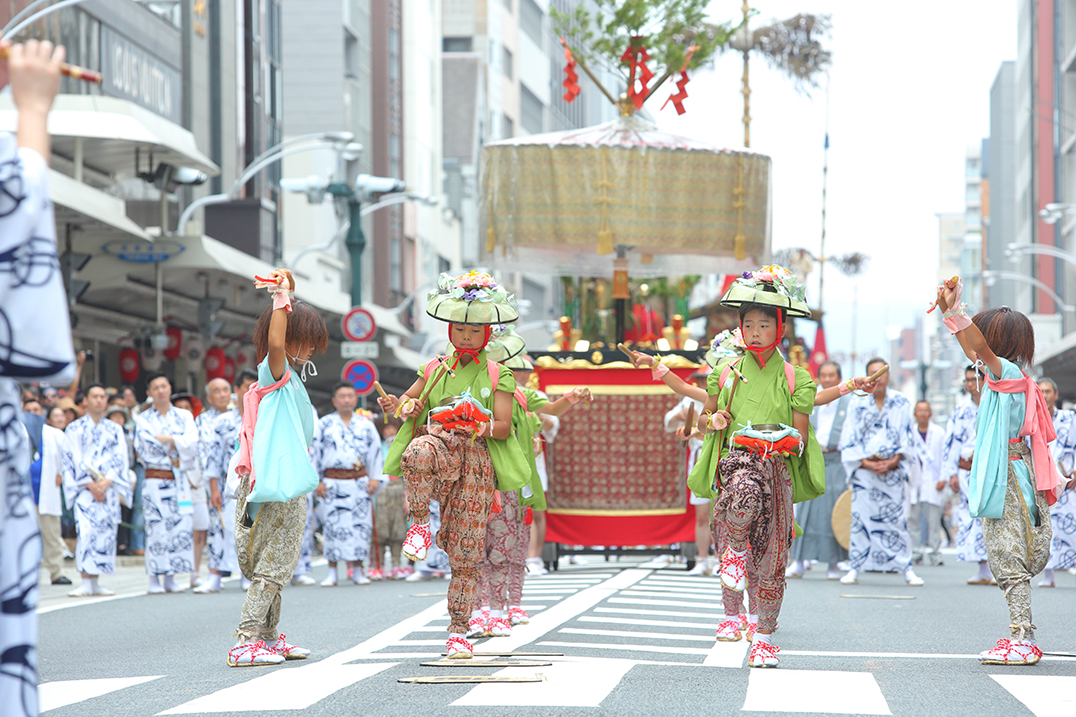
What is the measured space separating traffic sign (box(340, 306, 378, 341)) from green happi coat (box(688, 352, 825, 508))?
553 inches

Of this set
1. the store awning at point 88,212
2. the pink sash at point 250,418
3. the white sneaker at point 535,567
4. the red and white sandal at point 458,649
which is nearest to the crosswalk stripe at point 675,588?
the white sneaker at point 535,567

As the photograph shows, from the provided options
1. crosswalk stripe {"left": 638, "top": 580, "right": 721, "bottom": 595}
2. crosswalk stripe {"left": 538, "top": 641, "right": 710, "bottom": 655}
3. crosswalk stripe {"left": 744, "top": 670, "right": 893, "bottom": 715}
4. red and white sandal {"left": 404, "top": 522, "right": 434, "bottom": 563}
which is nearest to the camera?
crosswalk stripe {"left": 744, "top": 670, "right": 893, "bottom": 715}

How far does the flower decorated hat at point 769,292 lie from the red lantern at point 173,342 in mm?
19266

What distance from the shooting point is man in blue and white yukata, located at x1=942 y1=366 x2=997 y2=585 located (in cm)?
1363

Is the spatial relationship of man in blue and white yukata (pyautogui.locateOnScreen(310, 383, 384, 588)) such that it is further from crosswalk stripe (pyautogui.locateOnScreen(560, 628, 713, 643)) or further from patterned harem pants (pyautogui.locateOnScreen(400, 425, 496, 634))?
patterned harem pants (pyautogui.locateOnScreen(400, 425, 496, 634))

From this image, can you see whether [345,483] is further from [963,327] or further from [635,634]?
[963,327]

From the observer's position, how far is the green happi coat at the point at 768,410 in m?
7.94

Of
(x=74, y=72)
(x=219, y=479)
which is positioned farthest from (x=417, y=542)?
(x=219, y=479)

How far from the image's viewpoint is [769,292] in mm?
8078

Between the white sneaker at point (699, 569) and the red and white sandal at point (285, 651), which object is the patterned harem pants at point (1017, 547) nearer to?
the red and white sandal at point (285, 651)

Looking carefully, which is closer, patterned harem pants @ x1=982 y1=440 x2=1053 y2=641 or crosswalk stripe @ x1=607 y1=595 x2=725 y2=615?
patterned harem pants @ x1=982 y1=440 x2=1053 y2=641

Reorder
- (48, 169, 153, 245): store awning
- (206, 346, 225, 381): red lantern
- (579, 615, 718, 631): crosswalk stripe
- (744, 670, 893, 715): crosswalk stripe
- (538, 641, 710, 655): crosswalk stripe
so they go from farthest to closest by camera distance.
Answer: (206, 346, 225, 381): red lantern
(48, 169, 153, 245): store awning
(579, 615, 718, 631): crosswalk stripe
(538, 641, 710, 655): crosswalk stripe
(744, 670, 893, 715): crosswalk stripe

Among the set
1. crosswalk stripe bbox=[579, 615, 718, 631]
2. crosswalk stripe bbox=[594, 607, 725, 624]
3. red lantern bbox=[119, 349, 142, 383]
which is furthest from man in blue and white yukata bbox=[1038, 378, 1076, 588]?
red lantern bbox=[119, 349, 142, 383]

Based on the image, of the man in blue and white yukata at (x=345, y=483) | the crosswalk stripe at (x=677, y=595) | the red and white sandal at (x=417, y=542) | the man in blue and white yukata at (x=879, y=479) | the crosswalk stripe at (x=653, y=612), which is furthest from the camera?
the man in blue and white yukata at (x=345, y=483)
